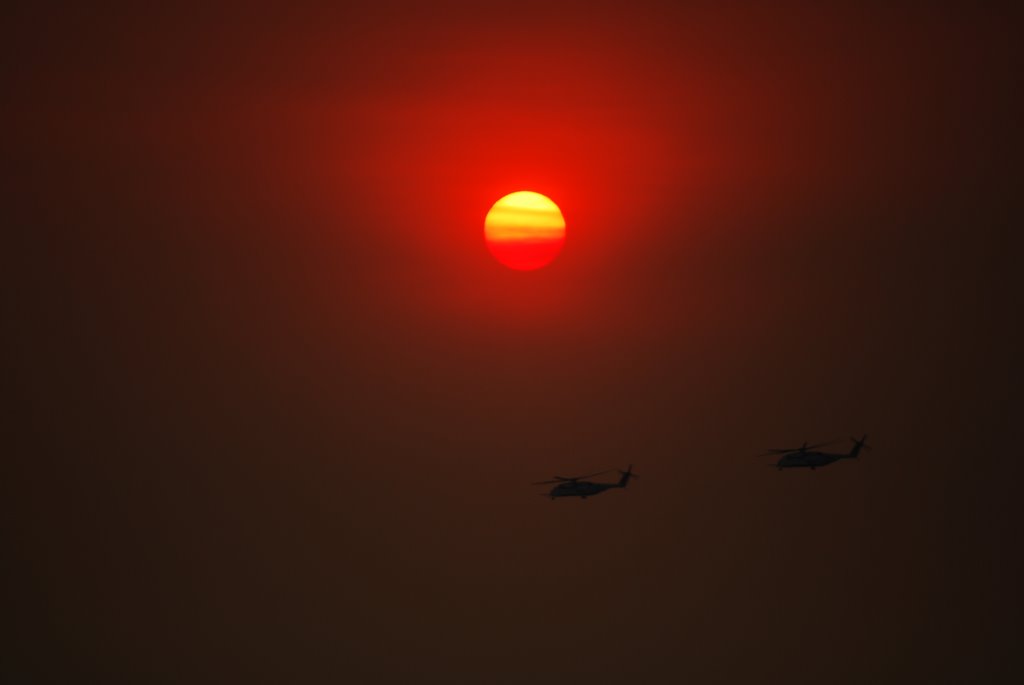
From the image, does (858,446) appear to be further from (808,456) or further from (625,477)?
(625,477)

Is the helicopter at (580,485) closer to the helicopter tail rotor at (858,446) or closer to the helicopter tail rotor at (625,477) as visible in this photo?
the helicopter tail rotor at (625,477)

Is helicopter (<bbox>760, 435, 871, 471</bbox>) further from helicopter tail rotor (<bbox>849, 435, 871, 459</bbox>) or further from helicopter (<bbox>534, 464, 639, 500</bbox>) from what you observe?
helicopter (<bbox>534, 464, 639, 500</bbox>)

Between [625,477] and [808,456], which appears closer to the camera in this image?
[808,456]

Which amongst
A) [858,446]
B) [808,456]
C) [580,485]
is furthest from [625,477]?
[858,446]

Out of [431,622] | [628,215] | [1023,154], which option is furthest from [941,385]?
[431,622]

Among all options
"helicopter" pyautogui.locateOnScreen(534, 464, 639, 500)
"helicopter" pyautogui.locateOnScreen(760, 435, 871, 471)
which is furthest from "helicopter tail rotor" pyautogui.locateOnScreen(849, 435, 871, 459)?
"helicopter" pyautogui.locateOnScreen(534, 464, 639, 500)

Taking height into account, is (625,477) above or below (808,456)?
below

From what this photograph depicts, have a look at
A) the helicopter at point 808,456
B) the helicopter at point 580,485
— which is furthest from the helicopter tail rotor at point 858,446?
the helicopter at point 580,485
